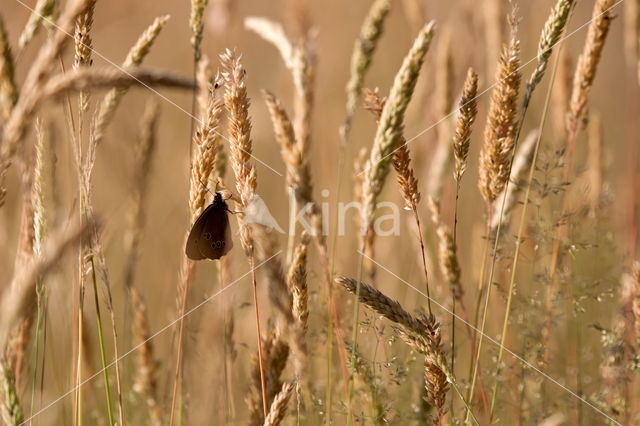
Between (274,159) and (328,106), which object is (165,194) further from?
(328,106)

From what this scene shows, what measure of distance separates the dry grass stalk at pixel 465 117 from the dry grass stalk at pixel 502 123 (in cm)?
7

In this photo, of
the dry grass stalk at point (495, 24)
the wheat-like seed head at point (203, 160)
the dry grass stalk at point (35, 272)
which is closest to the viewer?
the dry grass stalk at point (35, 272)

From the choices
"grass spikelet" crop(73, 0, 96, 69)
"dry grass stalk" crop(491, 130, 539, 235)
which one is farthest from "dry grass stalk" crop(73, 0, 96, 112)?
"dry grass stalk" crop(491, 130, 539, 235)

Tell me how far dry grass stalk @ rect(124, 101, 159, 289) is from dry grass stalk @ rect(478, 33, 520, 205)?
1.07m

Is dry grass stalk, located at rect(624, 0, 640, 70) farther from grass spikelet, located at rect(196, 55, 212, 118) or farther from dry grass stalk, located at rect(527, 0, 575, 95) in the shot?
grass spikelet, located at rect(196, 55, 212, 118)

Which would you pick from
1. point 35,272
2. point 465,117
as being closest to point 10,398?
point 35,272

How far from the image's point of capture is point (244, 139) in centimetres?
138

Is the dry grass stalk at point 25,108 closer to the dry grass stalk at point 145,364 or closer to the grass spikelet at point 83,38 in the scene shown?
the grass spikelet at point 83,38

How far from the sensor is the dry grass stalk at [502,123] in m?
1.58

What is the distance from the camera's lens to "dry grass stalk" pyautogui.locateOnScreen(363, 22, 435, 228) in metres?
1.29

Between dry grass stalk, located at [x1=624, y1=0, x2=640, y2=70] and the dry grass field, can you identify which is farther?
dry grass stalk, located at [x1=624, y1=0, x2=640, y2=70]

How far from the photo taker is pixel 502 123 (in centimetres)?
160

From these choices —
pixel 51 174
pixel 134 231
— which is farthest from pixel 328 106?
pixel 51 174

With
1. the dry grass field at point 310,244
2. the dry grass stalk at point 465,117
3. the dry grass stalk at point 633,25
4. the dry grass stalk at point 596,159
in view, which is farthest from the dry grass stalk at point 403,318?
the dry grass stalk at point 633,25
